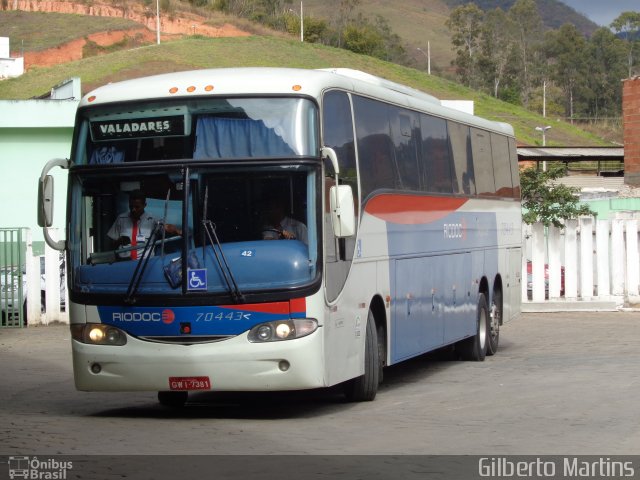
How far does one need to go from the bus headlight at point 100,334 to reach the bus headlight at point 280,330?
4.25 ft

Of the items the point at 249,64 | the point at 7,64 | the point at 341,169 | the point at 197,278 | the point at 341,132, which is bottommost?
the point at 197,278

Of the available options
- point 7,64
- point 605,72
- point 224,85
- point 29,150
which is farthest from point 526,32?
point 224,85

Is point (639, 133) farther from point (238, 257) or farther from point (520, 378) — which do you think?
point (238, 257)

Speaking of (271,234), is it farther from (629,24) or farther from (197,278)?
(629,24)

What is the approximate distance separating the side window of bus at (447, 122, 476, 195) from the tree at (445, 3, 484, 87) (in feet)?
361

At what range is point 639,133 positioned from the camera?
50.3 meters

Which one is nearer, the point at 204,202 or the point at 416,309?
the point at 204,202

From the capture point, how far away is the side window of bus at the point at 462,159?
16.5 metres

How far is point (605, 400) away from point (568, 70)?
12434 cm

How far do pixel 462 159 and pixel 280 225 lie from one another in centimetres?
650

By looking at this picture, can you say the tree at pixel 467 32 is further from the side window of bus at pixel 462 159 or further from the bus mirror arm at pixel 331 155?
the bus mirror arm at pixel 331 155

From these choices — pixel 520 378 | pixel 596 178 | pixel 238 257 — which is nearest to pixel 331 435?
pixel 238 257

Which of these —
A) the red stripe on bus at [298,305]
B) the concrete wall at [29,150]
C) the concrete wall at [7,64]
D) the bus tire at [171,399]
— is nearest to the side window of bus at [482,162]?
the bus tire at [171,399]

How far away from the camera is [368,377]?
1252cm
